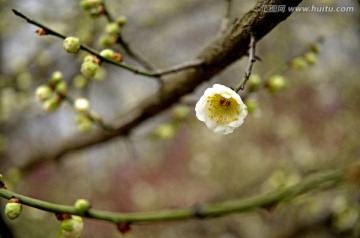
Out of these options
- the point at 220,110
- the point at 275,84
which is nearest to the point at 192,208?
the point at 220,110

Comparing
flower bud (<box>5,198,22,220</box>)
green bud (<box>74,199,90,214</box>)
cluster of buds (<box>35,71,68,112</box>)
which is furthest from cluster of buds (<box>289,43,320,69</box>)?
flower bud (<box>5,198,22,220</box>)

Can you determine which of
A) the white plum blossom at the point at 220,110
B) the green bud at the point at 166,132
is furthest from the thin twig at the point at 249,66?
the green bud at the point at 166,132

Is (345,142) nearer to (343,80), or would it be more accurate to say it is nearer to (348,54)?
(343,80)

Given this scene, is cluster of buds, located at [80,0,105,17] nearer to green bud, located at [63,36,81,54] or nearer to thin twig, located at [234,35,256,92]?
green bud, located at [63,36,81,54]

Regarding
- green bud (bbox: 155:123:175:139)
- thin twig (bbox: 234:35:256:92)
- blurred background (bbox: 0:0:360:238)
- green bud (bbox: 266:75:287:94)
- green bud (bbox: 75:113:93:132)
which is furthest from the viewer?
blurred background (bbox: 0:0:360:238)

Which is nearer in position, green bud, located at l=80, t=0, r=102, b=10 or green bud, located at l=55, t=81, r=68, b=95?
green bud, located at l=80, t=0, r=102, b=10

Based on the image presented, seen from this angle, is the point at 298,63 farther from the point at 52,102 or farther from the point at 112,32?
the point at 52,102
